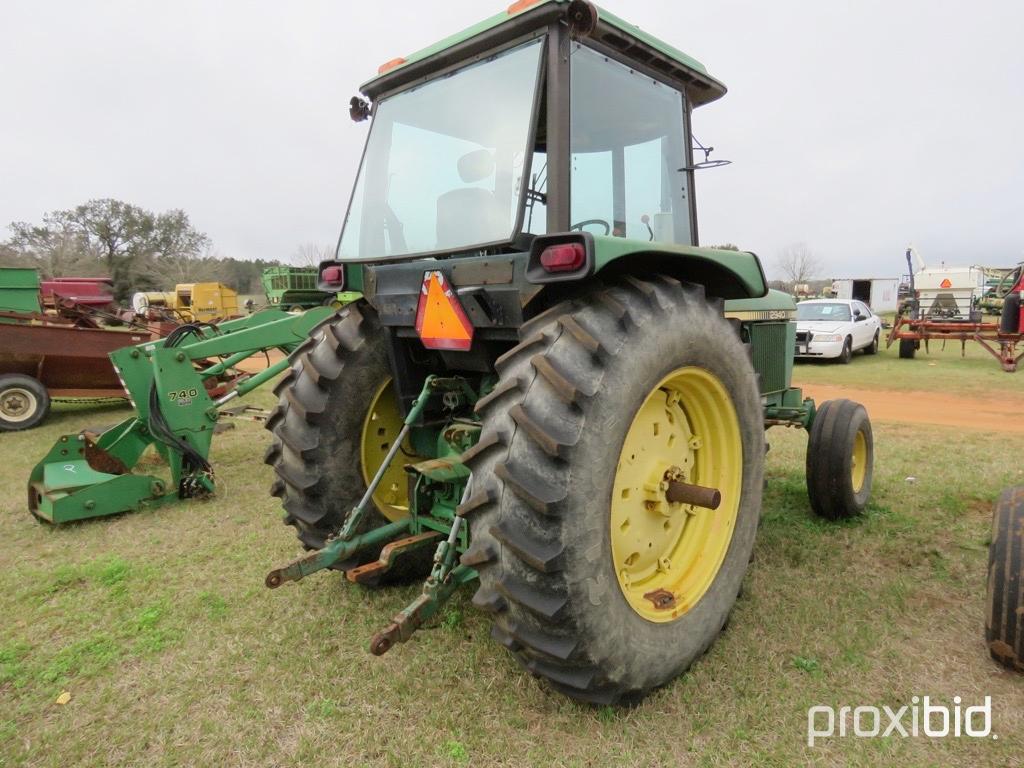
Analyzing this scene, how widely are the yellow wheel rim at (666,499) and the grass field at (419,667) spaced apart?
1.07 ft

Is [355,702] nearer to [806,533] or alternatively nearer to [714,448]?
[714,448]

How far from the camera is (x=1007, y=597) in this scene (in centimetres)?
236

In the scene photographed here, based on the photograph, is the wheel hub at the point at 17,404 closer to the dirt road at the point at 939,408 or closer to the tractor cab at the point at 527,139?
the tractor cab at the point at 527,139

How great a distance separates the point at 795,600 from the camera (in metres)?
2.94

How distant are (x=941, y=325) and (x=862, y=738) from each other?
549 inches

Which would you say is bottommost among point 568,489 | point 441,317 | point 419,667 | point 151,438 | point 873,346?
point 873,346

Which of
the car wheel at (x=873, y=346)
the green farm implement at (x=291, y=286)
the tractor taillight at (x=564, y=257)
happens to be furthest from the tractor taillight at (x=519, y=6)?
the green farm implement at (x=291, y=286)

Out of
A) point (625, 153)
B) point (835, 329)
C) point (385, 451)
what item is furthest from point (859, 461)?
point (835, 329)

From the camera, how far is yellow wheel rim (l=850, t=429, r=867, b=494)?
165 inches

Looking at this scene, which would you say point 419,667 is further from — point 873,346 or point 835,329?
point 873,346

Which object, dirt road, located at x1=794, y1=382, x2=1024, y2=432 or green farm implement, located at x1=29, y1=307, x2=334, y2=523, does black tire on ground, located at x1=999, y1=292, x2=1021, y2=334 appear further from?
green farm implement, located at x1=29, y1=307, x2=334, y2=523

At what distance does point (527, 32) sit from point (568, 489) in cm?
174

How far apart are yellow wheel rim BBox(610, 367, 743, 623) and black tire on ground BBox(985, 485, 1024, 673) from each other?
3.14ft

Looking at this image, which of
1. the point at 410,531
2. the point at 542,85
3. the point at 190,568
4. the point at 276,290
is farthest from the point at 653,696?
the point at 276,290
